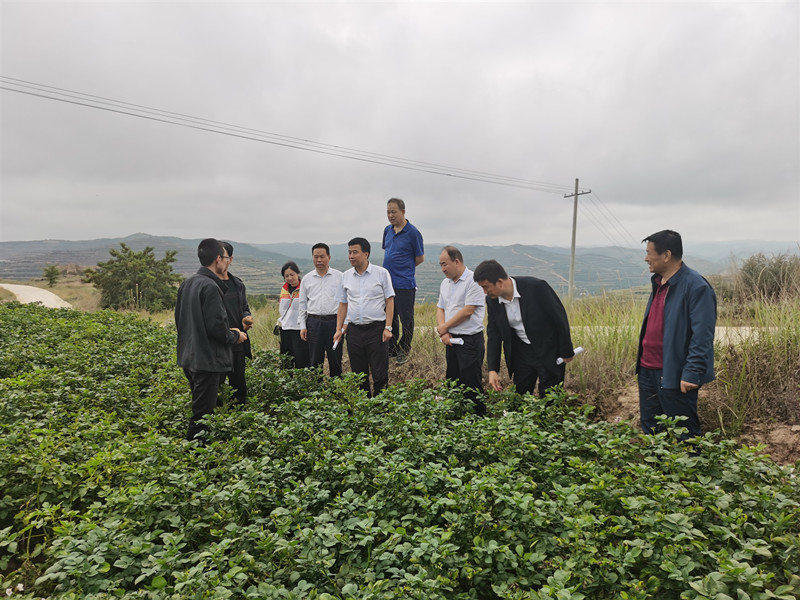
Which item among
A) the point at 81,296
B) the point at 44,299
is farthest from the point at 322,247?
the point at 44,299

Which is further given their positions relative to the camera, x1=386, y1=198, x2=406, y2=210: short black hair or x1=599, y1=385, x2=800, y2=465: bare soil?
x1=386, y1=198, x2=406, y2=210: short black hair

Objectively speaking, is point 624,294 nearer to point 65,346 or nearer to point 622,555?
point 622,555

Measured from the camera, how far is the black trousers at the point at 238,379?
5.46 metres

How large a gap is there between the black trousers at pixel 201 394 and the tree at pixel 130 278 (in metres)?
29.1

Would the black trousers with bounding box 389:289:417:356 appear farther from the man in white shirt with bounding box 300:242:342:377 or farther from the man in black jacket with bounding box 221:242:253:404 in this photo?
the man in black jacket with bounding box 221:242:253:404

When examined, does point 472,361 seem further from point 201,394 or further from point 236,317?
point 201,394

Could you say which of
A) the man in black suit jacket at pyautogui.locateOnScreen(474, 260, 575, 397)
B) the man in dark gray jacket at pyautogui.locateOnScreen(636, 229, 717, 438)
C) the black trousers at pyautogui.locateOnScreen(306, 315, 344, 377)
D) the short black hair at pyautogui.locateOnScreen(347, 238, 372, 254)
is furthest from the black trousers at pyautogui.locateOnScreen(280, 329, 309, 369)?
the man in dark gray jacket at pyautogui.locateOnScreen(636, 229, 717, 438)

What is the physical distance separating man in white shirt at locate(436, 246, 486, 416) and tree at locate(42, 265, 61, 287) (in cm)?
5676

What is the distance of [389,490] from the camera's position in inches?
116

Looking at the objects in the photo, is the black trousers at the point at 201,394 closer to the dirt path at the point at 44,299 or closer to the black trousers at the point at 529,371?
the black trousers at the point at 529,371

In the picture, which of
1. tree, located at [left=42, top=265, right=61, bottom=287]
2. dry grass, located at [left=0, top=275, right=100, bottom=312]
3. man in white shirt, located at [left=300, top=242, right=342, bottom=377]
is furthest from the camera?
tree, located at [left=42, top=265, right=61, bottom=287]

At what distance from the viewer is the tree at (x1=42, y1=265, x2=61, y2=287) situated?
49.0 m

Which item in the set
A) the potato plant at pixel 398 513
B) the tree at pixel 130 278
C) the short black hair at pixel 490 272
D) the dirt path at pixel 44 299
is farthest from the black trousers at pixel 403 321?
the tree at pixel 130 278

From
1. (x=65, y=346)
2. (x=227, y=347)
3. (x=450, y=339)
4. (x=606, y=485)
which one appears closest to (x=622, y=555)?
(x=606, y=485)
